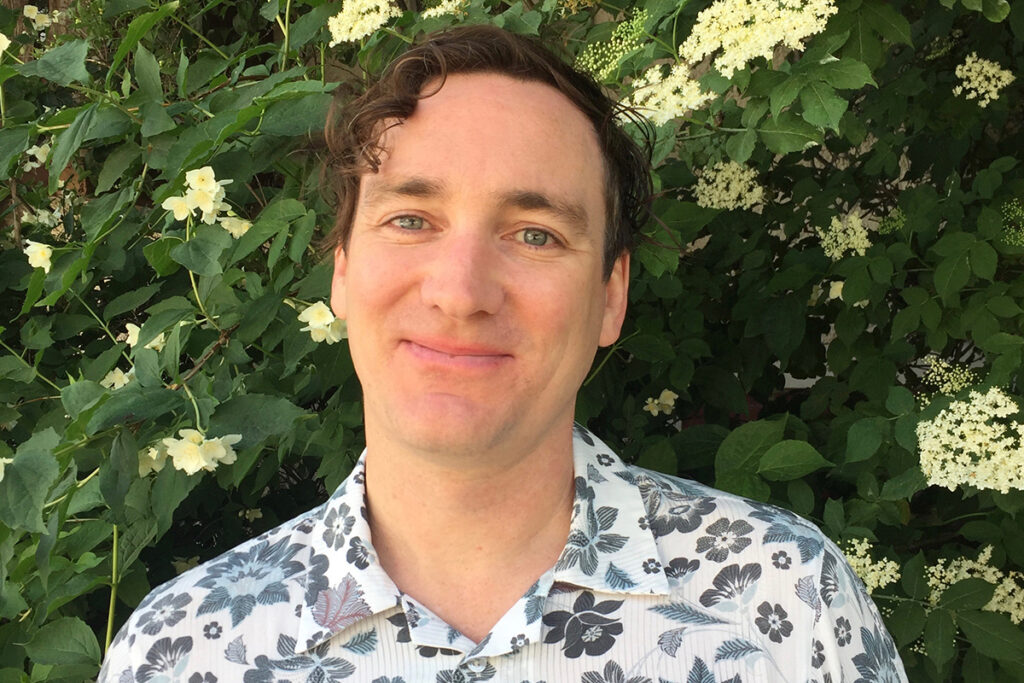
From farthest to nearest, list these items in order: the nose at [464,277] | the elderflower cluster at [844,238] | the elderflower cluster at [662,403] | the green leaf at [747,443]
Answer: the elderflower cluster at [662,403] → the elderflower cluster at [844,238] → the green leaf at [747,443] → the nose at [464,277]

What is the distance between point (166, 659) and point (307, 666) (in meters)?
0.17

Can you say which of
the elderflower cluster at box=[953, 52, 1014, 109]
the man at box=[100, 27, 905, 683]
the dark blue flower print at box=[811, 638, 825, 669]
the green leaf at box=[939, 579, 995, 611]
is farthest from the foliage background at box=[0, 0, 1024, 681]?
the dark blue flower print at box=[811, 638, 825, 669]

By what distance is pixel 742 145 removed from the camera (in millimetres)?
1931

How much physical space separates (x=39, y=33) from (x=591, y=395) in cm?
181

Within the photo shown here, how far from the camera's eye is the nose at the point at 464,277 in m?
1.24

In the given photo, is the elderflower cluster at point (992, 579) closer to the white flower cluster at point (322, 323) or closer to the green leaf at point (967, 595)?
the green leaf at point (967, 595)

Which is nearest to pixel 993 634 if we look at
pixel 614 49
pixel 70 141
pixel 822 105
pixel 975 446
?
pixel 975 446

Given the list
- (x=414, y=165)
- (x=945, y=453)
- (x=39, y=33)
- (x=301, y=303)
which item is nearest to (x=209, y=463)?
(x=301, y=303)

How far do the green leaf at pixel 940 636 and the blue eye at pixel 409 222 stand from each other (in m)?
1.24

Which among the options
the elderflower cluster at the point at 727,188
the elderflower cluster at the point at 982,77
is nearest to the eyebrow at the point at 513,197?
the elderflower cluster at the point at 727,188

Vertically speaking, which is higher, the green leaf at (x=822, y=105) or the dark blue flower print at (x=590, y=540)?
the green leaf at (x=822, y=105)

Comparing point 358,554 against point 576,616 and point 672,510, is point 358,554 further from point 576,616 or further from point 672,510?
point 672,510

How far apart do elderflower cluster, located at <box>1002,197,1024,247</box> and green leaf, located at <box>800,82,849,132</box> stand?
2.53 ft

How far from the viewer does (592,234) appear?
138cm
